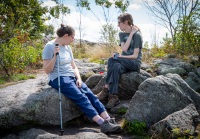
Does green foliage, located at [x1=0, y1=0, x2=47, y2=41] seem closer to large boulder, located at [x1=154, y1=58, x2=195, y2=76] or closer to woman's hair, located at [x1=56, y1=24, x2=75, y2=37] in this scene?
large boulder, located at [x1=154, y1=58, x2=195, y2=76]

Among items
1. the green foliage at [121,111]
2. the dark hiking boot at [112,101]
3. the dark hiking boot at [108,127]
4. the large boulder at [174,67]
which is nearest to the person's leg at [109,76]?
the dark hiking boot at [112,101]

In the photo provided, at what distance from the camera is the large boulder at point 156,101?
548cm

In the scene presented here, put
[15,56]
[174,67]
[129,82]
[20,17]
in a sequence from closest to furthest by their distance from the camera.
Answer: [129,82] → [174,67] → [15,56] → [20,17]

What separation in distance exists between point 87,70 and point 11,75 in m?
2.92

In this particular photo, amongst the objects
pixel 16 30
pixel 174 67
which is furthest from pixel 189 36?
pixel 16 30

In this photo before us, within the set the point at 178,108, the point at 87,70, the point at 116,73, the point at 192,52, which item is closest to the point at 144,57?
the point at 192,52

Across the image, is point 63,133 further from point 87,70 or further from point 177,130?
point 87,70

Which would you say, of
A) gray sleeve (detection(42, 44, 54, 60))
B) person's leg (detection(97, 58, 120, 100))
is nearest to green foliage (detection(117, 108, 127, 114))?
person's leg (detection(97, 58, 120, 100))

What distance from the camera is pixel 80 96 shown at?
5371 mm

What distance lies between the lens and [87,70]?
875 cm

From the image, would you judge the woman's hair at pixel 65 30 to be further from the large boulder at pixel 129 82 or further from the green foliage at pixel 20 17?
the green foliage at pixel 20 17

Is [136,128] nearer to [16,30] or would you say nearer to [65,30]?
[65,30]

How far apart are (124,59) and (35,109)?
2.41 metres

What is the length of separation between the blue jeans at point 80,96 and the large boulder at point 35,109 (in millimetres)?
191
